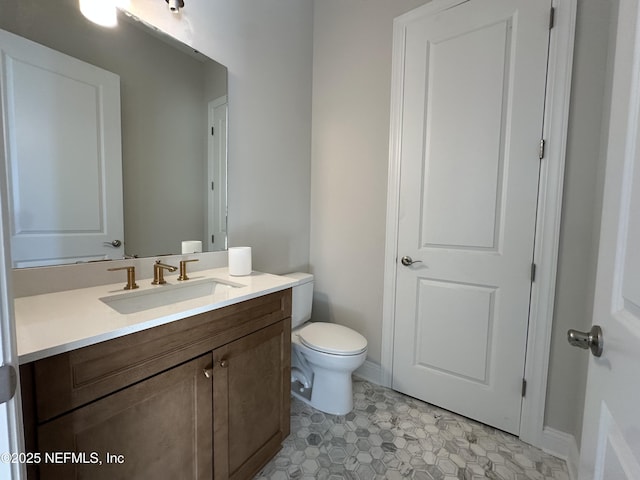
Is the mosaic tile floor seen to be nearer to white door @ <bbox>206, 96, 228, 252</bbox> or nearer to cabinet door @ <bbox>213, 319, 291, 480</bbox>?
cabinet door @ <bbox>213, 319, 291, 480</bbox>

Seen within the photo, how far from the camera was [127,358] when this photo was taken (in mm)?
832

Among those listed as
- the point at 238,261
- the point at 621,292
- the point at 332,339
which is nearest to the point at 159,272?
the point at 238,261

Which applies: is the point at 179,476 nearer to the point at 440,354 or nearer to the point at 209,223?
the point at 209,223

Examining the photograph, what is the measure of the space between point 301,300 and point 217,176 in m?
0.94

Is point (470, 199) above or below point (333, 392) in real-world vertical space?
above

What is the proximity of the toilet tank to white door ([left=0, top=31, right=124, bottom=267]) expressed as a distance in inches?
39.6

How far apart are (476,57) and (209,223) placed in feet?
5.64

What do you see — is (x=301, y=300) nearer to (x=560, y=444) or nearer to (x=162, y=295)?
(x=162, y=295)

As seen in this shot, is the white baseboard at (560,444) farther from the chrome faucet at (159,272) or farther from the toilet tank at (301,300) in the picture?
the chrome faucet at (159,272)

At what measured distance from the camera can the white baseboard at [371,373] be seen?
6.75 feet

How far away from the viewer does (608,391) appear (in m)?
0.57

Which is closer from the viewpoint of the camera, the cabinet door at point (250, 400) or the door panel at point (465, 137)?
the cabinet door at point (250, 400)

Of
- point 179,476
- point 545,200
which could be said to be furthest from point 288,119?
point 179,476

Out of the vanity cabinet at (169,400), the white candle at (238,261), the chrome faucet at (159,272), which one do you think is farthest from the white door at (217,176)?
the vanity cabinet at (169,400)
